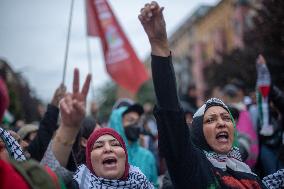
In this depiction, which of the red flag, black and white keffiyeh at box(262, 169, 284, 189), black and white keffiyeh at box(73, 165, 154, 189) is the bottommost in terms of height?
black and white keffiyeh at box(262, 169, 284, 189)

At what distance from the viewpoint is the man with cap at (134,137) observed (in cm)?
439

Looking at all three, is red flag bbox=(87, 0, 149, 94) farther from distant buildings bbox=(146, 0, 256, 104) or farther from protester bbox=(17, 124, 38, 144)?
distant buildings bbox=(146, 0, 256, 104)

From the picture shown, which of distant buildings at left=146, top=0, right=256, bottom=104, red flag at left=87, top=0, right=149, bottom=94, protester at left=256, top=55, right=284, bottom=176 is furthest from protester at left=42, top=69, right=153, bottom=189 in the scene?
distant buildings at left=146, top=0, right=256, bottom=104

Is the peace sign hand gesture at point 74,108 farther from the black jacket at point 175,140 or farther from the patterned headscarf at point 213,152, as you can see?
the patterned headscarf at point 213,152

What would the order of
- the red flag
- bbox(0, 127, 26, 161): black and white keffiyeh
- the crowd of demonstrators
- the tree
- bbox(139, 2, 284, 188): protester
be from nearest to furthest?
the crowd of demonstrators
bbox(139, 2, 284, 188): protester
bbox(0, 127, 26, 161): black and white keffiyeh
the red flag
the tree

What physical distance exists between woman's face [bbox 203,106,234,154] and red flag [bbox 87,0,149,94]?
432cm

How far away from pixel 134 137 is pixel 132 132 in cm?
7

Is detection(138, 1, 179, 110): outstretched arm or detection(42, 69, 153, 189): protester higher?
detection(138, 1, 179, 110): outstretched arm

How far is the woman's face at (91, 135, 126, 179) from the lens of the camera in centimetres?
276

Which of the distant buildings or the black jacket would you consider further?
the distant buildings

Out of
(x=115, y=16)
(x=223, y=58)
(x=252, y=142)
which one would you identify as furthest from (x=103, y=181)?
(x=223, y=58)

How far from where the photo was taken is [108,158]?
281cm

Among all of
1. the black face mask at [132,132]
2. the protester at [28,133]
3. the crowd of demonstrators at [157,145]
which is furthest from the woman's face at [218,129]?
the protester at [28,133]

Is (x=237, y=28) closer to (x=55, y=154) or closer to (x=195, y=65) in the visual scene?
(x=195, y=65)
